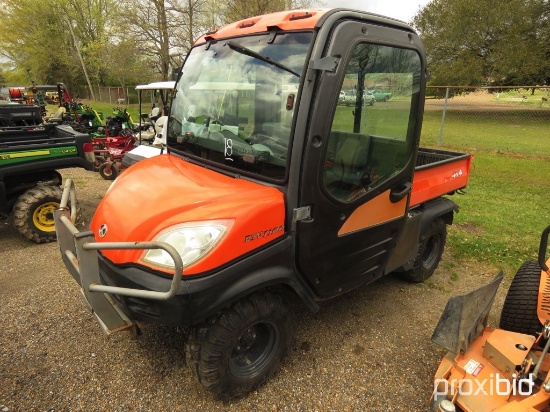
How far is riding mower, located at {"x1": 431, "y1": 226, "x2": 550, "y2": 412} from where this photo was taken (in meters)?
1.89

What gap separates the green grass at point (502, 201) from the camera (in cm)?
452

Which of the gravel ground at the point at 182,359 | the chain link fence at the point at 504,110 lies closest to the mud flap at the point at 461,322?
the gravel ground at the point at 182,359

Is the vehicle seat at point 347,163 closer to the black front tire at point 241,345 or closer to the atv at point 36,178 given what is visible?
the black front tire at point 241,345

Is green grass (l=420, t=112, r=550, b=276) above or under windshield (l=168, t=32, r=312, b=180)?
under

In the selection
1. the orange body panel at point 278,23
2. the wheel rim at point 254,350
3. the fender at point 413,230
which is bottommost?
the wheel rim at point 254,350

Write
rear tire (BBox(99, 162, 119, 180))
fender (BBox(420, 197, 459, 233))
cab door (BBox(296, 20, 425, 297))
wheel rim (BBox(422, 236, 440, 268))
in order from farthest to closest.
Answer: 1. rear tire (BBox(99, 162, 119, 180))
2. wheel rim (BBox(422, 236, 440, 268))
3. fender (BBox(420, 197, 459, 233))
4. cab door (BBox(296, 20, 425, 297))

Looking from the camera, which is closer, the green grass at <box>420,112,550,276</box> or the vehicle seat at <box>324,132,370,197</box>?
the vehicle seat at <box>324,132,370,197</box>

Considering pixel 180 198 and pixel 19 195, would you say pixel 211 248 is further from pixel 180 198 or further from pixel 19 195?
pixel 19 195

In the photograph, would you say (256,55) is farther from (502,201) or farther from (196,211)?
(502,201)

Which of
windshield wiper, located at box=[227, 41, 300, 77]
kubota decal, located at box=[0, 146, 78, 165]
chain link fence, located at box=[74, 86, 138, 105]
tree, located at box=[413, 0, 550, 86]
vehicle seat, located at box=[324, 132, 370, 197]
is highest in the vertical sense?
tree, located at box=[413, 0, 550, 86]

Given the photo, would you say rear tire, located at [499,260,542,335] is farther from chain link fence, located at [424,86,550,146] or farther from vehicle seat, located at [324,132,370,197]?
chain link fence, located at [424,86,550,146]

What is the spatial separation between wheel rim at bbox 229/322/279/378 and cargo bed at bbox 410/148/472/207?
5.46 ft

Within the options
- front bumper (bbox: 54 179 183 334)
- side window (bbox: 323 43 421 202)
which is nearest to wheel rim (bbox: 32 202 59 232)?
front bumper (bbox: 54 179 183 334)

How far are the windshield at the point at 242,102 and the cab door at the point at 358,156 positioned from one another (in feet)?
0.64
